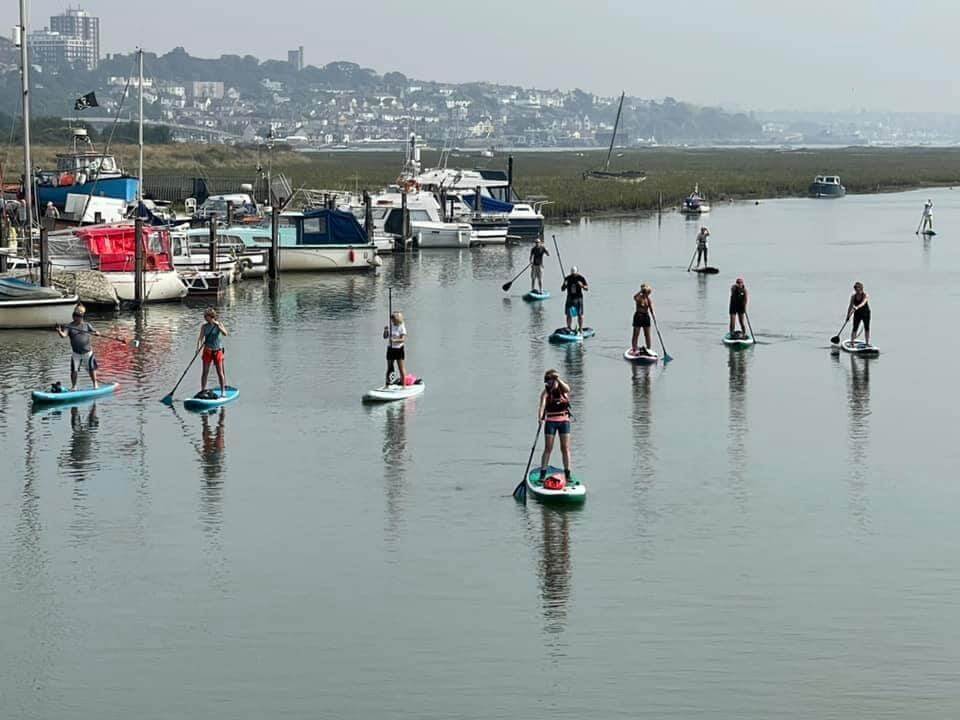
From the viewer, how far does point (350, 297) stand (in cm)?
5434

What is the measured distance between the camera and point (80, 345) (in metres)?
33.0

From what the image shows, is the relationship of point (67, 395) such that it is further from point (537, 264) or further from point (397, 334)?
point (537, 264)

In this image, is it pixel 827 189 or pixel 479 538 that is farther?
pixel 827 189

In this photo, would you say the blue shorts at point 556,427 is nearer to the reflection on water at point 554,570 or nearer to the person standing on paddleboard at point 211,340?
the reflection on water at point 554,570

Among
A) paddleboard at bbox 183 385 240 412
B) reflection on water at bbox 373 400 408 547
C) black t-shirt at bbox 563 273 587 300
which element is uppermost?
black t-shirt at bbox 563 273 587 300

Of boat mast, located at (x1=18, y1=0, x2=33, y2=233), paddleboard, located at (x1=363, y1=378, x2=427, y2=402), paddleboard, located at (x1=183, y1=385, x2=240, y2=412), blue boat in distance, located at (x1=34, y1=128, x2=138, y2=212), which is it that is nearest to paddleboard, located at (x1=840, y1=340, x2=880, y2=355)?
paddleboard, located at (x1=363, y1=378, x2=427, y2=402)

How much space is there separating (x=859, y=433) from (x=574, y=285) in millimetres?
11576

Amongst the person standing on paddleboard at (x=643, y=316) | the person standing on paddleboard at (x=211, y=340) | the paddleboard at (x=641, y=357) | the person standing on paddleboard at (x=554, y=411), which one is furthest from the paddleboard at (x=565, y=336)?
the person standing on paddleboard at (x=554, y=411)

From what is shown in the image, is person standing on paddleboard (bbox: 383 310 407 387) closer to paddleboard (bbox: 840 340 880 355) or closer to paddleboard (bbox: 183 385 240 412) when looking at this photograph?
paddleboard (bbox: 183 385 240 412)

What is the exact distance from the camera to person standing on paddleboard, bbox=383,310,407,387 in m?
32.9

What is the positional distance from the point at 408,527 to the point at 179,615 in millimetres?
4694

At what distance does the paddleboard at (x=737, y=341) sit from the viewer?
4234 centimetres

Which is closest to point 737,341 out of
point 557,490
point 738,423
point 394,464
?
point 738,423

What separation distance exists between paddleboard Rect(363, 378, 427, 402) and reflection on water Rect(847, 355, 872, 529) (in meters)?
8.33
